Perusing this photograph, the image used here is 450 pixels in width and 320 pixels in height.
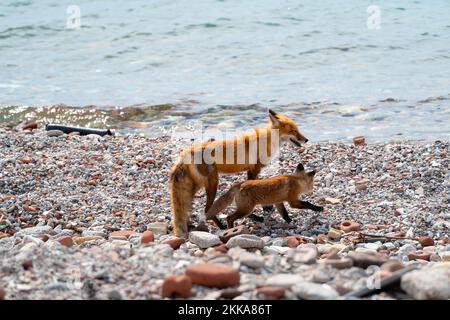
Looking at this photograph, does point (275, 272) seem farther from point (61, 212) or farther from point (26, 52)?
point (26, 52)

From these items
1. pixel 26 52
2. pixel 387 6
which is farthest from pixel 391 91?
pixel 26 52

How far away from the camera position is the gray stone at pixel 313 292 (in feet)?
14.4

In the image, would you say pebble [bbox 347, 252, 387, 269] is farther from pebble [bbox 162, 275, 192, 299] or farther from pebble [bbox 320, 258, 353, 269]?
pebble [bbox 162, 275, 192, 299]

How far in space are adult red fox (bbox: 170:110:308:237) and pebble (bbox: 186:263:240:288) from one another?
96.4 inches

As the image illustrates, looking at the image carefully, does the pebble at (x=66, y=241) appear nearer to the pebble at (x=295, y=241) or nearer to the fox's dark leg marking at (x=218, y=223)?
the fox's dark leg marking at (x=218, y=223)

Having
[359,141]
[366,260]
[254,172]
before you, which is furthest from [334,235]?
[359,141]

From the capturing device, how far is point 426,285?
14.5 feet

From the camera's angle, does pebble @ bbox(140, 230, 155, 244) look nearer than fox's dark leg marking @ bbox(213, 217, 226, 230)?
Yes

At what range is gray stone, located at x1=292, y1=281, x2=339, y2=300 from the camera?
4.39 metres

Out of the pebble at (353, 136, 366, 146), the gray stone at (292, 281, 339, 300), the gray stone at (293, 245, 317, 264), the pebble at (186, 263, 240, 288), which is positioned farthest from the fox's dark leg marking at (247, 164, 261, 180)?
the gray stone at (292, 281, 339, 300)

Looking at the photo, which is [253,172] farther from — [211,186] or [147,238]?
[147,238]

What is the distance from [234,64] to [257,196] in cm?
988
